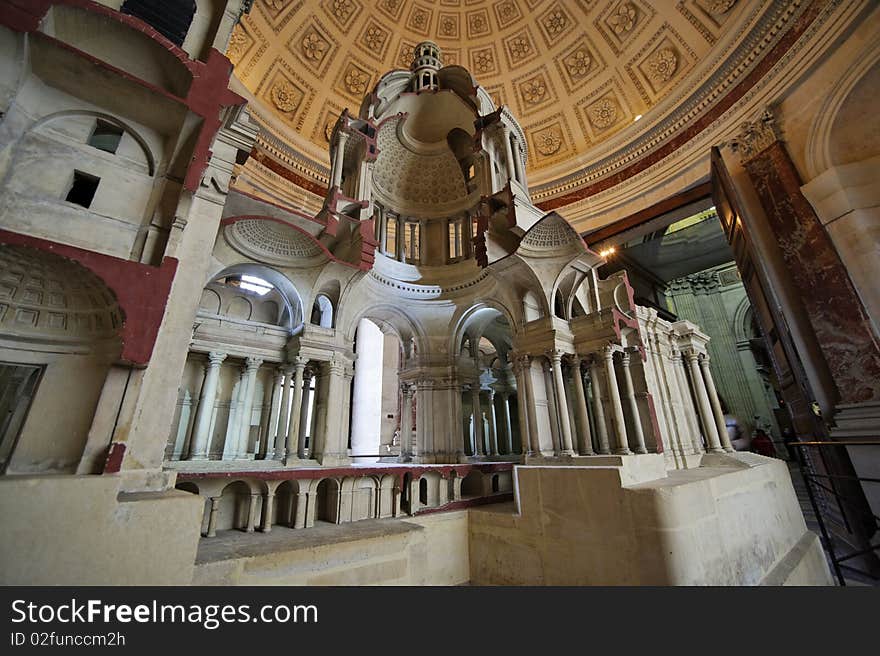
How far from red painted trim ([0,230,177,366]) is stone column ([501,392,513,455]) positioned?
10452 millimetres

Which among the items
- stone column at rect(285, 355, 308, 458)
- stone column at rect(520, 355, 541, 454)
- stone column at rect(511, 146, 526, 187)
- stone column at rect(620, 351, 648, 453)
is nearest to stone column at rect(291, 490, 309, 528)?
stone column at rect(285, 355, 308, 458)

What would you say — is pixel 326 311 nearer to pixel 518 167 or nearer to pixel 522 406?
pixel 522 406

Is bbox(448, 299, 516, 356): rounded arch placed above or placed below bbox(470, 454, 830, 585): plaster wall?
above

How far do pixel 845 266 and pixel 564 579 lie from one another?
8470 millimetres

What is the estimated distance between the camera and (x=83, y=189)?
4145mm

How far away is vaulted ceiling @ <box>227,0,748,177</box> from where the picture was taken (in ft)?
43.5

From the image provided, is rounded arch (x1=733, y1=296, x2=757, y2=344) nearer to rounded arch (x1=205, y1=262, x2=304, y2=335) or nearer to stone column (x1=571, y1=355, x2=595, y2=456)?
stone column (x1=571, y1=355, x2=595, y2=456)

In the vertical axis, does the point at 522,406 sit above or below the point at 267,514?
above

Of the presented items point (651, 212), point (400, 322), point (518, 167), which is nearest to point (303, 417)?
point (400, 322)

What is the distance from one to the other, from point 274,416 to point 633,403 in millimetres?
7981

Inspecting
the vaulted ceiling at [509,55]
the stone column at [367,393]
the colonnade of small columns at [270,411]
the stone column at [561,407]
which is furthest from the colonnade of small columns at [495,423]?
the vaulted ceiling at [509,55]

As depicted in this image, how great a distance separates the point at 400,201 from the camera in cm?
1170
